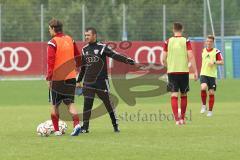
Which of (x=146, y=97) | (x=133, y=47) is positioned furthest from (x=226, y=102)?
(x=133, y=47)

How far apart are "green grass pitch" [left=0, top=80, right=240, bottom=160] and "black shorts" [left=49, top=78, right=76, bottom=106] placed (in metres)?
0.72

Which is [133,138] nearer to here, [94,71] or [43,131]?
[43,131]

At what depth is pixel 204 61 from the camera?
2077cm

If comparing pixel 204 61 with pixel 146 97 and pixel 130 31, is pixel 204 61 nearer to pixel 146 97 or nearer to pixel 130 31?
pixel 146 97

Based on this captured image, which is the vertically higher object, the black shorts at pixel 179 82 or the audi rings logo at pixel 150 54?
the audi rings logo at pixel 150 54

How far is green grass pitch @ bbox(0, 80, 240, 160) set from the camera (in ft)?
37.7

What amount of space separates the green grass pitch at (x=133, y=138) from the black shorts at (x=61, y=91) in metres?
A: 0.72

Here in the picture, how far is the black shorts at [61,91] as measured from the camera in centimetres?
1464

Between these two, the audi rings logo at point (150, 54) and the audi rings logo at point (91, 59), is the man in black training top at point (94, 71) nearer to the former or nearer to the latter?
the audi rings logo at point (91, 59)

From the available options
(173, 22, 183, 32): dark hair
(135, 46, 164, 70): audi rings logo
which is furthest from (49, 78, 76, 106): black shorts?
(135, 46, 164, 70): audi rings logo

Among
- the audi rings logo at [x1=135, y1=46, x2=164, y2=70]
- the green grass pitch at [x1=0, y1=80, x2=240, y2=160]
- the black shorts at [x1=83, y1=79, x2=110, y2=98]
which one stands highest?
the audi rings logo at [x1=135, y1=46, x2=164, y2=70]

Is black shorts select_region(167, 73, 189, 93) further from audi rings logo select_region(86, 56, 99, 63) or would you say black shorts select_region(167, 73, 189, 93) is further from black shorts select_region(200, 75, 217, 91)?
black shorts select_region(200, 75, 217, 91)

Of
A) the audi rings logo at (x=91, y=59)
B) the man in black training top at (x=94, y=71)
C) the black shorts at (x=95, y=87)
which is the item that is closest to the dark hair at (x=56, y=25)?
the man in black training top at (x=94, y=71)

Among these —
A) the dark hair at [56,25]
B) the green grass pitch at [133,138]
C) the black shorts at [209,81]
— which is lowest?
the green grass pitch at [133,138]
